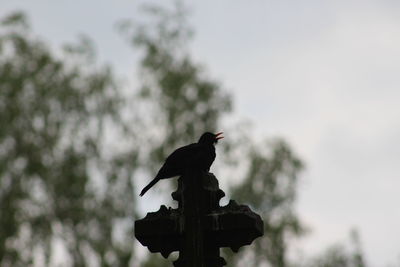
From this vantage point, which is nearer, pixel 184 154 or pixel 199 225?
pixel 199 225

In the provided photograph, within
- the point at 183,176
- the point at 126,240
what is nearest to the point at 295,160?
the point at 126,240

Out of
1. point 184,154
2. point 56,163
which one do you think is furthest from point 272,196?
point 184,154

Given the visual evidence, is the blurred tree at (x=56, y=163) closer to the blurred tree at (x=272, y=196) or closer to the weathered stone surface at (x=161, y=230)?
the blurred tree at (x=272, y=196)

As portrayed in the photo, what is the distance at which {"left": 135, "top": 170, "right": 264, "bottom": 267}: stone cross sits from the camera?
5383 mm

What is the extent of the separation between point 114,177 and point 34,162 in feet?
9.30

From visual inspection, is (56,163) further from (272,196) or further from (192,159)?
(192,159)

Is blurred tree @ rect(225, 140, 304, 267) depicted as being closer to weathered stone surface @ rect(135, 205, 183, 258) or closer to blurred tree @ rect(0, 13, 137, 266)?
blurred tree @ rect(0, 13, 137, 266)

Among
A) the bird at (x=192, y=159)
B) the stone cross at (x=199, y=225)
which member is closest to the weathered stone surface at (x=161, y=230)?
the stone cross at (x=199, y=225)

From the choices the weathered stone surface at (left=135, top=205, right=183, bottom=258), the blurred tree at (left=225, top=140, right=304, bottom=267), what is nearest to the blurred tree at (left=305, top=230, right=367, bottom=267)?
the blurred tree at (left=225, top=140, right=304, bottom=267)

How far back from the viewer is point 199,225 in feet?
17.9

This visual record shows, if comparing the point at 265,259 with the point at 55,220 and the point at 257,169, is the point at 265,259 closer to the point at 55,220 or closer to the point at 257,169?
the point at 257,169

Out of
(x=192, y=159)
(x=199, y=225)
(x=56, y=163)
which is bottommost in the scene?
(x=199, y=225)

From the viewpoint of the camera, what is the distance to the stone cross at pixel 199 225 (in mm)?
5383

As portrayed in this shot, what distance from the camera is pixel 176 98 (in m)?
25.3
